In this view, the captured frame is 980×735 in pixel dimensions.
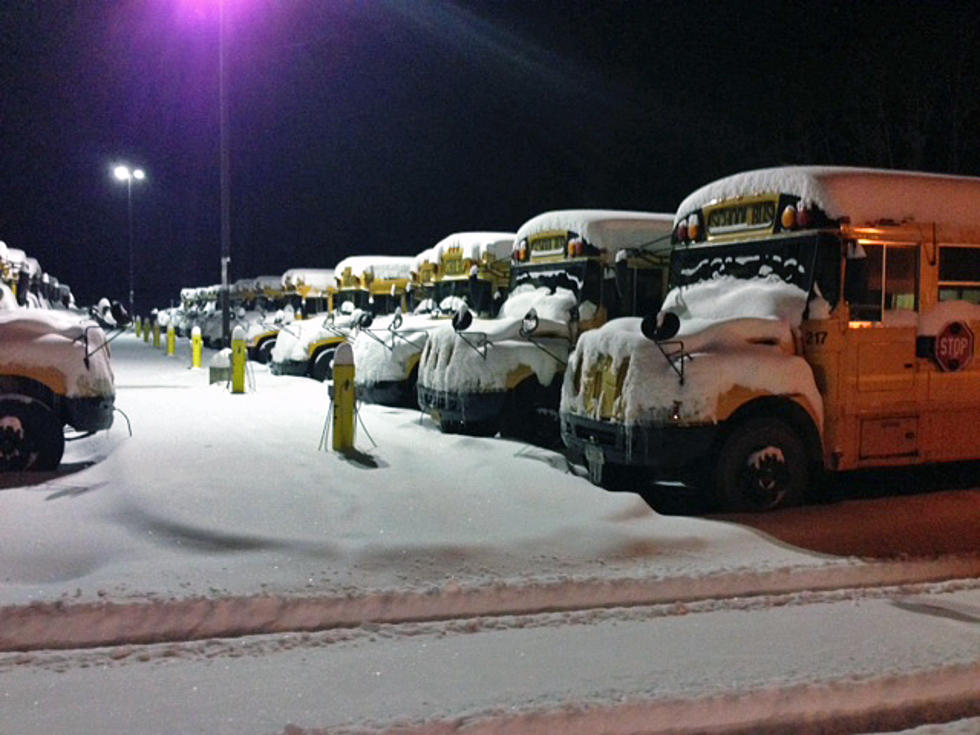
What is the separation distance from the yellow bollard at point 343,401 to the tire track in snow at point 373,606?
4171 millimetres

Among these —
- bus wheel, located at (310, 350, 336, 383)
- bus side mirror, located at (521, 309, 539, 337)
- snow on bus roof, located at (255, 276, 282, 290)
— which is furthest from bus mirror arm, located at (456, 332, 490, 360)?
snow on bus roof, located at (255, 276, 282, 290)

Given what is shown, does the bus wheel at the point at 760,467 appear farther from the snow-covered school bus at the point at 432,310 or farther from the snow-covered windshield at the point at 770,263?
the snow-covered school bus at the point at 432,310

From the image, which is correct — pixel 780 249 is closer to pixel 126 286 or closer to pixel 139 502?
pixel 139 502

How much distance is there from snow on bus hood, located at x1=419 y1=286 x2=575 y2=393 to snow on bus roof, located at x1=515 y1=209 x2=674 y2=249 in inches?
29.2

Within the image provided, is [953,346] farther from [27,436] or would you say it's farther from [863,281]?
[27,436]

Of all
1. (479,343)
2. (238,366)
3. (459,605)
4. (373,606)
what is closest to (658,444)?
(459,605)

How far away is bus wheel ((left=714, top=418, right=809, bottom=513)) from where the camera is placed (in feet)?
23.9

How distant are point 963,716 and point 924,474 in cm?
607

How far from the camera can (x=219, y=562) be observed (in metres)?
5.83

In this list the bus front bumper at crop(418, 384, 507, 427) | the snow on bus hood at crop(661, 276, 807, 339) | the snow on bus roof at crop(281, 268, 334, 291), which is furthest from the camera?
the snow on bus roof at crop(281, 268, 334, 291)

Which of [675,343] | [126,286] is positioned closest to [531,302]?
[675,343]

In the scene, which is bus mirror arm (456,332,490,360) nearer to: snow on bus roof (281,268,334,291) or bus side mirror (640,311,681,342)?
bus side mirror (640,311,681,342)

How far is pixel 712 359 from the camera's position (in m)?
7.12

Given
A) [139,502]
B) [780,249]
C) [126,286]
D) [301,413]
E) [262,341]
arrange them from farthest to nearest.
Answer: [126,286] → [262,341] → [301,413] → [780,249] → [139,502]
